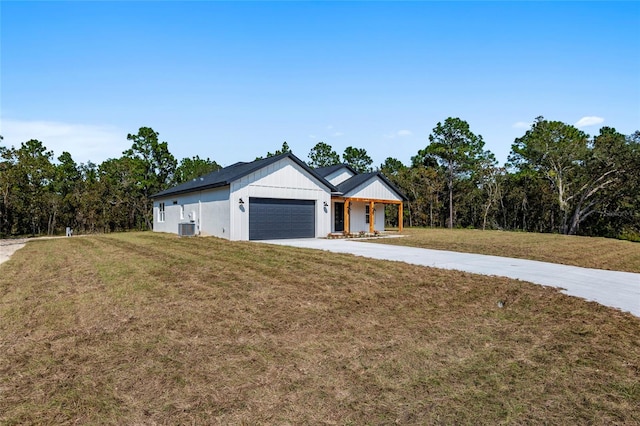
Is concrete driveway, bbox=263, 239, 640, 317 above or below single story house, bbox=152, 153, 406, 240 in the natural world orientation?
below

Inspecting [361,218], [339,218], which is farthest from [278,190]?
[361,218]

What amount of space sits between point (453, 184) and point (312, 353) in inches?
1470

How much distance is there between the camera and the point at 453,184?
38000 millimetres

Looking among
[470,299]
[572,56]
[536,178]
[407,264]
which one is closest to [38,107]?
[407,264]

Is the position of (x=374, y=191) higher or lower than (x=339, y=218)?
higher

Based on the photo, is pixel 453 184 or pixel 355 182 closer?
pixel 355 182

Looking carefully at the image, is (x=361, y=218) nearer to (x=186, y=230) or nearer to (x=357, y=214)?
(x=357, y=214)

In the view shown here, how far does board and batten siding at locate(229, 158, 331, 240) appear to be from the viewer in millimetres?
16281

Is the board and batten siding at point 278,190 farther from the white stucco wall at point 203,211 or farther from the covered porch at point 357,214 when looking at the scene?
the covered porch at point 357,214

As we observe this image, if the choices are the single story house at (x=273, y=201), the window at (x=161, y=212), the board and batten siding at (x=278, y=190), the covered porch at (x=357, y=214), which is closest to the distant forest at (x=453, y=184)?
the window at (x=161, y=212)

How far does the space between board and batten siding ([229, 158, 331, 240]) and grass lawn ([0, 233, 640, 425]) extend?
31.0 ft

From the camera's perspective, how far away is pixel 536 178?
33031mm

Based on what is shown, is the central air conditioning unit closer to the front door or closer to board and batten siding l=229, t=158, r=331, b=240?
board and batten siding l=229, t=158, r=331, b=240

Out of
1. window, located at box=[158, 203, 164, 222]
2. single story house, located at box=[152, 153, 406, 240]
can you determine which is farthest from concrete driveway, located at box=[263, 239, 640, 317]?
window, located at box=[158, 203, 164, 222]
